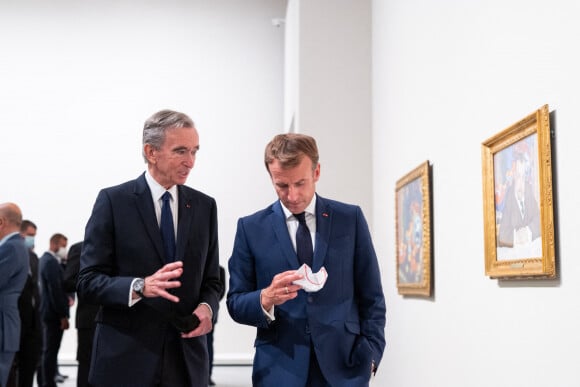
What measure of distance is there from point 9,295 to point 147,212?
3.91 meters

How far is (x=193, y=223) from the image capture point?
10.9 feet

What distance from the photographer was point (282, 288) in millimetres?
2861

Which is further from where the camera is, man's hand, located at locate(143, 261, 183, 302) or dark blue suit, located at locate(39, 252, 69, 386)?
dark blue suit, located at locate(39, 252, 69, 386)

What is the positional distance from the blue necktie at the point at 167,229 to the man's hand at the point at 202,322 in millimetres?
246

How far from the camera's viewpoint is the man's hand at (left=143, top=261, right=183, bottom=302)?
2908 millimetres

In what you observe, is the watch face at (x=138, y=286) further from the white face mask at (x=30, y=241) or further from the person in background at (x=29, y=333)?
the white face mask at (x=30, y=241)

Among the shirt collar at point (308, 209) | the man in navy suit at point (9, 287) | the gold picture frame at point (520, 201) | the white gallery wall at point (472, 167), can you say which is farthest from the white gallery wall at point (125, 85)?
the shirt collar at point (308, 209)

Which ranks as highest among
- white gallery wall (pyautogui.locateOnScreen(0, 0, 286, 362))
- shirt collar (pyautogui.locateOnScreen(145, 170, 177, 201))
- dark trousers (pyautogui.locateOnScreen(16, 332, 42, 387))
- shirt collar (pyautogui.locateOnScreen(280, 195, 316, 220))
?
white gallery wall (pyautogui.locateOnScreen(0, 0, 286, 362))

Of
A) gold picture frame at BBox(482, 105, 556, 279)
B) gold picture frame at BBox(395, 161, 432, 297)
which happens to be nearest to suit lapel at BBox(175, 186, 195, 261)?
gold picture frame at BBox(482, 105, 556, 279)

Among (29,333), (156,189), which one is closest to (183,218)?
(156,189)

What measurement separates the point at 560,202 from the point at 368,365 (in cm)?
133

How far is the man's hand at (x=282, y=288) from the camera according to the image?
286cm

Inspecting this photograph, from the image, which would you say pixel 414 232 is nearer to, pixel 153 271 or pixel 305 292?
pixel 305 292

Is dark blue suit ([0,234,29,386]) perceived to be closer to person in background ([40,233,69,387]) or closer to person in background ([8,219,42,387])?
person in background ([8,219,42,387])
